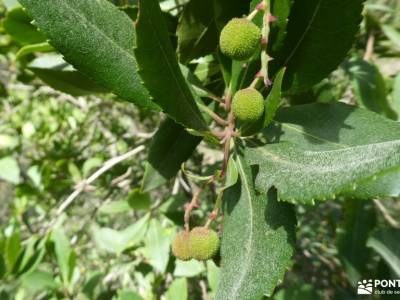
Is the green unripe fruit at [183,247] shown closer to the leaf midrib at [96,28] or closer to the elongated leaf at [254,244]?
the elongated leaf at [254,244]

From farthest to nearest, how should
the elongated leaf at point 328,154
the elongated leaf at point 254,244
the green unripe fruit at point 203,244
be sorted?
the green unripe fruit at point 203,244, the elongated leaf at point 254,244, the elongated leaf at point 328,154

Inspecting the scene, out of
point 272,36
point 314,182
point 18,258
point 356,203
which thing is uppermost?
point 272,36

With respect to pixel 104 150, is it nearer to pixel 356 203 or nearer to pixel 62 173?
pixel 62 173

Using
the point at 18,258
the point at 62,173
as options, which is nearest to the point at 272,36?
the point at 18,258

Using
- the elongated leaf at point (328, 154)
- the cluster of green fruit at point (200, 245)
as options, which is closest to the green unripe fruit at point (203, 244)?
the cluster of green fruit at point (200, 245)

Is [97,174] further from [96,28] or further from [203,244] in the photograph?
[96,28]

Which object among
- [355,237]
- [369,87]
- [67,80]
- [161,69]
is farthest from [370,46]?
[161,69]

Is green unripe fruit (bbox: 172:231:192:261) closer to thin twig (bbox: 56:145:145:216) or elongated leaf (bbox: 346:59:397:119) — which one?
thin twig (bbox: 56:145:145:216)
